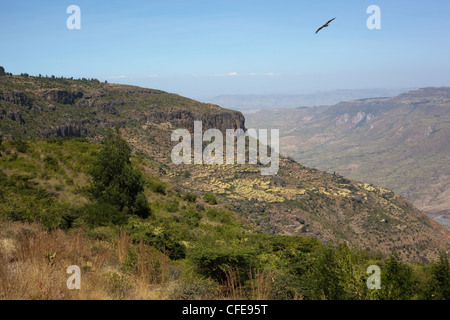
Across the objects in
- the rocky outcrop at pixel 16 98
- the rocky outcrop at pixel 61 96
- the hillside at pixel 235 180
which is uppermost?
the rocky outcrop at pixel 61 96

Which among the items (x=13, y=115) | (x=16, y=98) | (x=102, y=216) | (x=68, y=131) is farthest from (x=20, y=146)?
(x=16, y=98)

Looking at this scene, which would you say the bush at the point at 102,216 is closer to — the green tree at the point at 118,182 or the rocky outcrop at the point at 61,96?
the green tree at the point at 118,182

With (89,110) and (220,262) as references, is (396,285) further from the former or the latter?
(89,110)

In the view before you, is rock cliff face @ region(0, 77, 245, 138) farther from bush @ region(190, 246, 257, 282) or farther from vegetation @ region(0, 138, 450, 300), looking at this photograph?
bush @ region(190, 246, 257, 282)

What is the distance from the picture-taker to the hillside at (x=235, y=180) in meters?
43.9

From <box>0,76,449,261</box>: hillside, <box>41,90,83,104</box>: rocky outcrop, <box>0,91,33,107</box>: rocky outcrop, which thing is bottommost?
<box>0,76,449,261</box>: hillside

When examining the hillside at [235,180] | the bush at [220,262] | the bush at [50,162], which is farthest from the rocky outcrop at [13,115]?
the bush at [220,262]

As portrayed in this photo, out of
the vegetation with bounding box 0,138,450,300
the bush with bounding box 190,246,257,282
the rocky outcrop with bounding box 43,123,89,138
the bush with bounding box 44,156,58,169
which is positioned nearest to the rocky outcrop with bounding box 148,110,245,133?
the rocky outcrop with bounding box 43,123,89,138

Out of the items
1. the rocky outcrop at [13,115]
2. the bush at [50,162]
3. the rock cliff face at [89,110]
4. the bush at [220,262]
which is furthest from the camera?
the rock cliff face at [89,110]

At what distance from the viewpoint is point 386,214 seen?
5503 cm

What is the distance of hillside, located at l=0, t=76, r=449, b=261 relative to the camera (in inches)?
1729

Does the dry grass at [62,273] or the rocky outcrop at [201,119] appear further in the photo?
the rocky outcrop at [201,119]
